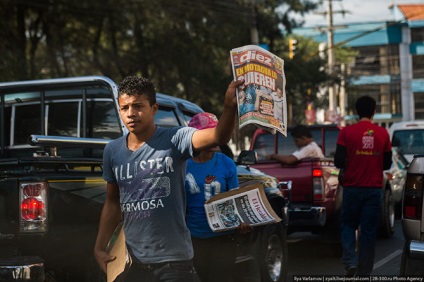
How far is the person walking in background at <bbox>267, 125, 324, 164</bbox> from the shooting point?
34.7 ft

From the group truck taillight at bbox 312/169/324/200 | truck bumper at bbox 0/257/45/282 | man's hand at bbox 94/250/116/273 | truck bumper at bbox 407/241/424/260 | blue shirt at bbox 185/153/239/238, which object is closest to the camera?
man's hand at bbox 94/250/116/273

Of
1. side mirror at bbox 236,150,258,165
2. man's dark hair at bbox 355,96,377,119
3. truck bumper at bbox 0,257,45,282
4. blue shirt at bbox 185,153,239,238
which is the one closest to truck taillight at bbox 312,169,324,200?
man's dark hair at bbox 355,96,377,119

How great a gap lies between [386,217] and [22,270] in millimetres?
8430

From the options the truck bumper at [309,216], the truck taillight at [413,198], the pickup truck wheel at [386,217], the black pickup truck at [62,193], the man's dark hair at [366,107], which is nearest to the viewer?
the black pickup truck at [62,193]

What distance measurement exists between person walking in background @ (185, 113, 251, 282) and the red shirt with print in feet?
7.79

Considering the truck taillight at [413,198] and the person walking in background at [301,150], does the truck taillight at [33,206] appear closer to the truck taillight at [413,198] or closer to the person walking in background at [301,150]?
the truck taillight at [413,198]

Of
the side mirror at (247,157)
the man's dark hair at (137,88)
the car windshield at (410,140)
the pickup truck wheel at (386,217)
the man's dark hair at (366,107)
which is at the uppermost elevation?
the man's dark hair at (366,107)

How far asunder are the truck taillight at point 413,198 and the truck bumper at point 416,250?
0.32m

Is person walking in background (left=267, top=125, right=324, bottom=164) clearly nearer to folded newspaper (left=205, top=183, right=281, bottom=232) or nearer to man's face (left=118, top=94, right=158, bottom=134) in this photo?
folded newspaper (left=205, top=183, right=281, bottom=232)

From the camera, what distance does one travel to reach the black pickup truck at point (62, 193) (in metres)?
5.20

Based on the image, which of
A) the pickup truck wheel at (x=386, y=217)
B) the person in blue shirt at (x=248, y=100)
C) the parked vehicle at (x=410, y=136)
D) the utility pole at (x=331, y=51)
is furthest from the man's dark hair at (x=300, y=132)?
the utility pole at (x=331, y=51)

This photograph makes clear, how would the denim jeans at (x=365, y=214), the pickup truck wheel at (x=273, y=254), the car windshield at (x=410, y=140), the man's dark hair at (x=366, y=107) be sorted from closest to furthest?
the pickup truck wheel at (x=273, y=254) → the denim jeans at (x=365, y=214) → the man's dark hair at (x=366, y=107) → the car windshield at (x=410, y=140)

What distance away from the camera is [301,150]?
10750mm

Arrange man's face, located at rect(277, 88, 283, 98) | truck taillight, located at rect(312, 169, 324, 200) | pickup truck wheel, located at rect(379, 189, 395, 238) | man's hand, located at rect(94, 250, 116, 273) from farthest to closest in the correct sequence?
1. pickup truck wheel, located at rect(379, 189, 395, 238)
2. truck taillight, located at rect(312, 169, 324, 200)
3. man's hand, located at rect(94, 250, 116, 273)
4. man's face, located at rect(277, 88, 283, 98)
